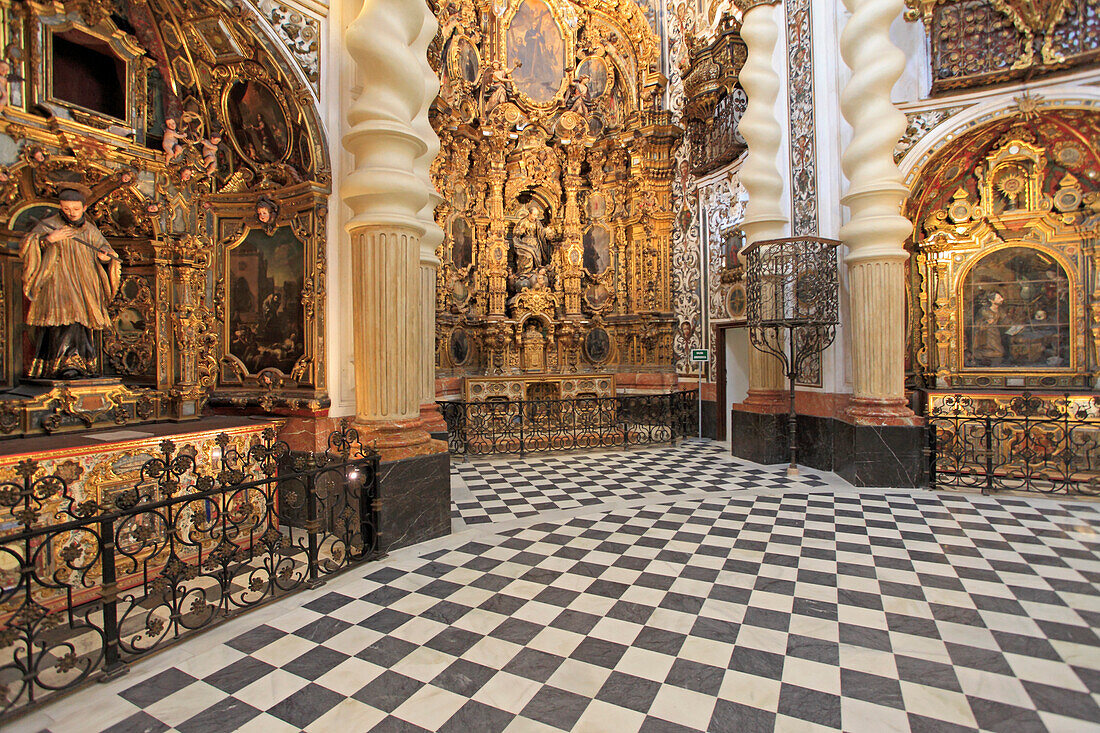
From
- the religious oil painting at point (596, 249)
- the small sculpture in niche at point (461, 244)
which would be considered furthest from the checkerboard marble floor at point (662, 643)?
the religious oil painting at point (596, 249)

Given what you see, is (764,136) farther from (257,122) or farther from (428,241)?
(257,122)

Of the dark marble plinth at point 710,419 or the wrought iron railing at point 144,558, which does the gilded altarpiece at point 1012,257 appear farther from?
the wrought iron railing at point 144,558

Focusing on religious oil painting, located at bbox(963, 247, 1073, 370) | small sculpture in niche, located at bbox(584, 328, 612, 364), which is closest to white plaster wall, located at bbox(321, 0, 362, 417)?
small sculpture in niche, located at bbox(584, 328, 612, 364)

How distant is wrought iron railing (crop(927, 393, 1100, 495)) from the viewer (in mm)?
5906

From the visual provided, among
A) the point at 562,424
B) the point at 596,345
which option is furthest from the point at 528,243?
the point at 562,424

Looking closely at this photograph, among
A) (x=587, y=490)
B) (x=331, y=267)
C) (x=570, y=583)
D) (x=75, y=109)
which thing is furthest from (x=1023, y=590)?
(x=75, y=109)

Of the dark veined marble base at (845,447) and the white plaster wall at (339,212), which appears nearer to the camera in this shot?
the white plaster wall at (339,212)

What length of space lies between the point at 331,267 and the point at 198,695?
3.60 meters

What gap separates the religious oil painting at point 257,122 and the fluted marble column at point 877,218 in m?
6.75

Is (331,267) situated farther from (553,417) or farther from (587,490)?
(553,417)

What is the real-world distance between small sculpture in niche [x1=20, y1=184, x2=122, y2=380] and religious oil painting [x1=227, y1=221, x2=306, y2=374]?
3.52ft

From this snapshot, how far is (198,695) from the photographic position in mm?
2445

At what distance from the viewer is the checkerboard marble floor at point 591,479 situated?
5785 mm

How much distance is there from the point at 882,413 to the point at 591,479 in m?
3.74
